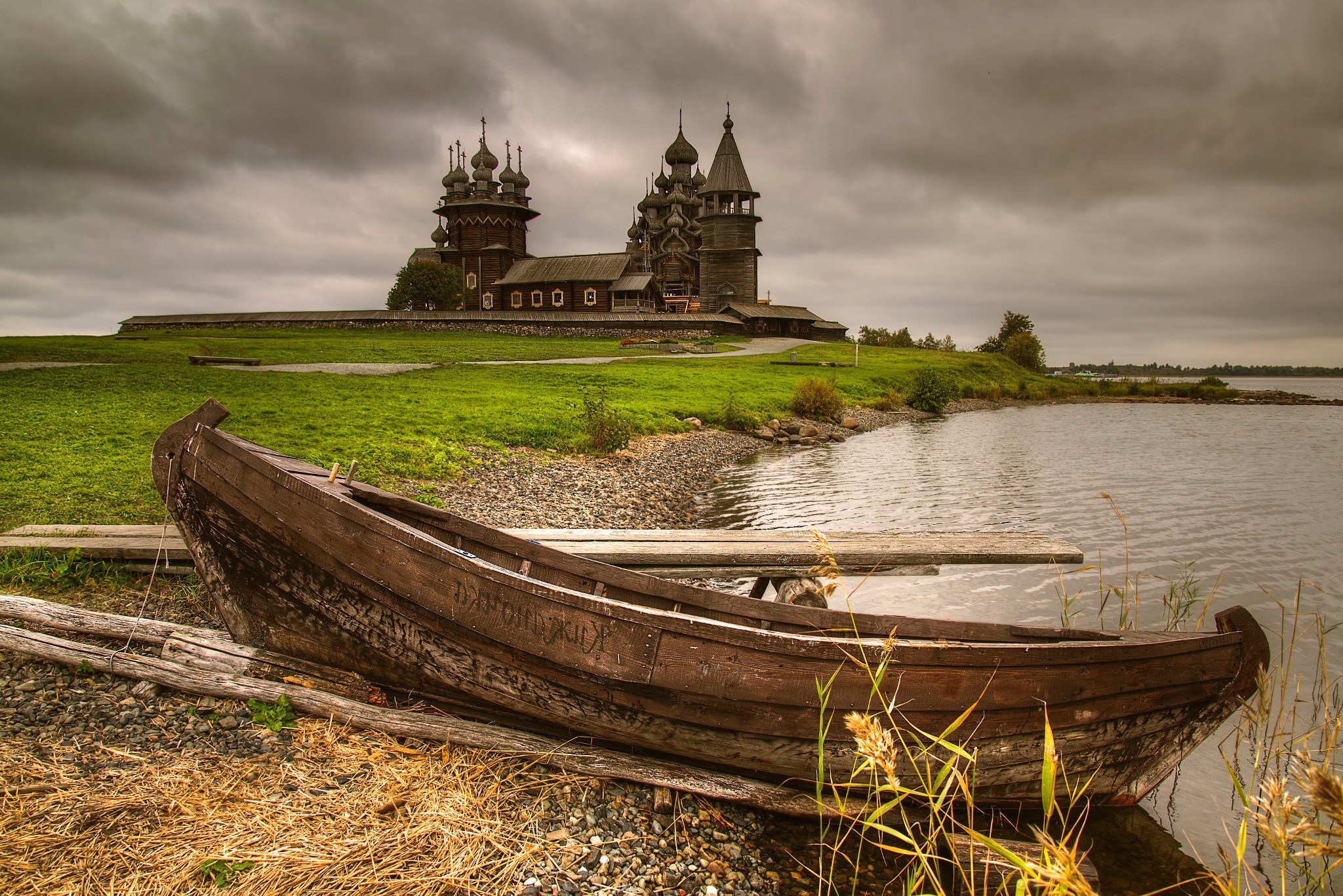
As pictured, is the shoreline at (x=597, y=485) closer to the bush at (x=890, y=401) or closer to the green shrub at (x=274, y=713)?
the green shrub at (x=274, y=713)

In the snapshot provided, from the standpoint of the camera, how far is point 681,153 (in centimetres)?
7044

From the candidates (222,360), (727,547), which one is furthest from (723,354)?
(727,547)

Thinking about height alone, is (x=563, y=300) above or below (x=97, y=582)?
above

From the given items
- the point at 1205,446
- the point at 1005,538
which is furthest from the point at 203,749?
the point at 1205,446

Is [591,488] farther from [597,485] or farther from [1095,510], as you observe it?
[1095,510]

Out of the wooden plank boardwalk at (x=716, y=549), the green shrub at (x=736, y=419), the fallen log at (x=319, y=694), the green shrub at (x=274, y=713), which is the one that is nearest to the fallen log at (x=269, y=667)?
the fallen log at (x=319, y=694)

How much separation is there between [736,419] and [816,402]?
514cm

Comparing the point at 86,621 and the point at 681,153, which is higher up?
the point at 681,153

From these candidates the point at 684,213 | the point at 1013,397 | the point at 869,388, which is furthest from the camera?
the point at 684,213

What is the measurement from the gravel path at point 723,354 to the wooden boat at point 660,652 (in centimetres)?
2741

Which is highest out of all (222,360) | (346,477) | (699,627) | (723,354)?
(723,354)

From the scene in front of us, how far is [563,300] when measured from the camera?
204 ft

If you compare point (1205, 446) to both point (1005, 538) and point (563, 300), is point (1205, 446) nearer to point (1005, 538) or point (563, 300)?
point (1005, 538)

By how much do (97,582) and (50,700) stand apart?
1808 mm
